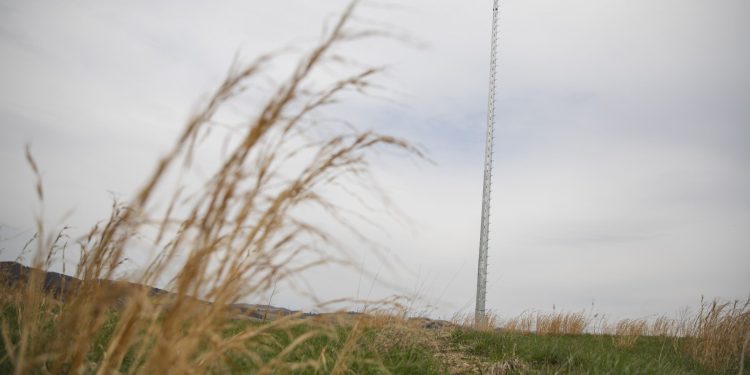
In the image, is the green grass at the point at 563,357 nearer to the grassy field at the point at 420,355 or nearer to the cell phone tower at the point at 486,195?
the grassy field at the point at 420,355

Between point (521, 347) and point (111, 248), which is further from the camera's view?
point (521, 347)

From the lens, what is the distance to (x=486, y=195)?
10.8 metres

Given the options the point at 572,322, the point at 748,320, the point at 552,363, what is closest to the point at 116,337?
the point at 552,363

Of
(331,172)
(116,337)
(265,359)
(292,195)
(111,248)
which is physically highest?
(331,172)

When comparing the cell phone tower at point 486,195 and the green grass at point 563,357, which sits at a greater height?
the cell phone tower at point 486,195

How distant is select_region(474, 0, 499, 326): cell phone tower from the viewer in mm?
10084

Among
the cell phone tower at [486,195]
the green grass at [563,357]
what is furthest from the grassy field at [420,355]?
the cell phone tower at [486,195]

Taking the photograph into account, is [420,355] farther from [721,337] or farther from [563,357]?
[721,337]

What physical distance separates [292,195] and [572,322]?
9993mm

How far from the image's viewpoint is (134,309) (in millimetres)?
1232

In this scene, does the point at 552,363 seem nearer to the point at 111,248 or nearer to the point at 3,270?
→ the point at 111,248

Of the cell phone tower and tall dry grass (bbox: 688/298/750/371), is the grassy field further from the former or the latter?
the cell phone tower

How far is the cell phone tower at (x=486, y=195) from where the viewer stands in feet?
33.1

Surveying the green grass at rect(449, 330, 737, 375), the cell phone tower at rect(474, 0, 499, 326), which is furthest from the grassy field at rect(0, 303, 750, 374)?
the cell phone tower at rect(474, 0, 499, 326)
